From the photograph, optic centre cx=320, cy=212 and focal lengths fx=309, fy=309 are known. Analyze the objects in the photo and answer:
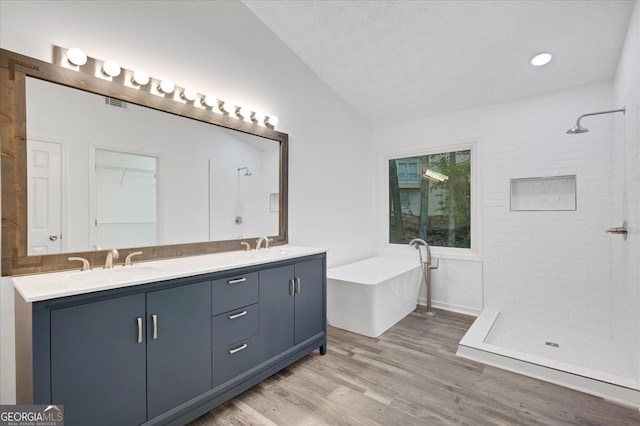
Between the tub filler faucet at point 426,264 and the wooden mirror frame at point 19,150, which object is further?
the tub filler faucet at point 426,264

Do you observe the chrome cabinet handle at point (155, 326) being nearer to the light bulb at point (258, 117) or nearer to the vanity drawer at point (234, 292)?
the vanity drawer at point (234, 292)

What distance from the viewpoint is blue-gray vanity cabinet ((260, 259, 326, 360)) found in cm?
222

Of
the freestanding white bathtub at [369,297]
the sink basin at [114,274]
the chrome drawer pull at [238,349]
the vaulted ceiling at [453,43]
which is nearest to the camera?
the sink basin at [114,274]

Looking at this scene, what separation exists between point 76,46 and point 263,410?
247 cm

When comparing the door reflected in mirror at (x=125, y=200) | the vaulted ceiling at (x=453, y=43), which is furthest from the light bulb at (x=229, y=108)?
the vaulted ceiling at (x=453, y=43)

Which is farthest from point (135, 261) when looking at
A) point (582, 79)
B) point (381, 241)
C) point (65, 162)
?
point (582, 79)

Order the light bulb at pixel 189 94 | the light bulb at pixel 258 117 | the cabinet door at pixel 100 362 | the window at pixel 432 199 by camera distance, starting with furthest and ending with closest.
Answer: the window at pixel 432 199 < the light bulb at pixel 258 117 < the light bulb at pixel 189 94 < the cabinet door at pixel 100 362

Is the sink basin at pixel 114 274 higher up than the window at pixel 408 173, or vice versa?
the window at pixel 408 173

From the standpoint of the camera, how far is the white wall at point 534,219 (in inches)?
116

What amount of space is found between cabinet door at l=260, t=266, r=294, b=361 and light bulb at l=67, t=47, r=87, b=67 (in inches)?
65.2

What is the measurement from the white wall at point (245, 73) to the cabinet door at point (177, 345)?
2.42 ft

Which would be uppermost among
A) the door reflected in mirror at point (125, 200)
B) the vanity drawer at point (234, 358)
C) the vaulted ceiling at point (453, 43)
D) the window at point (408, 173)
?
the vaulted ceiling at point (453, 43)

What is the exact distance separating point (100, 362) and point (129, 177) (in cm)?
112

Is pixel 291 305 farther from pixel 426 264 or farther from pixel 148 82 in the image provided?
pixel 426 264
